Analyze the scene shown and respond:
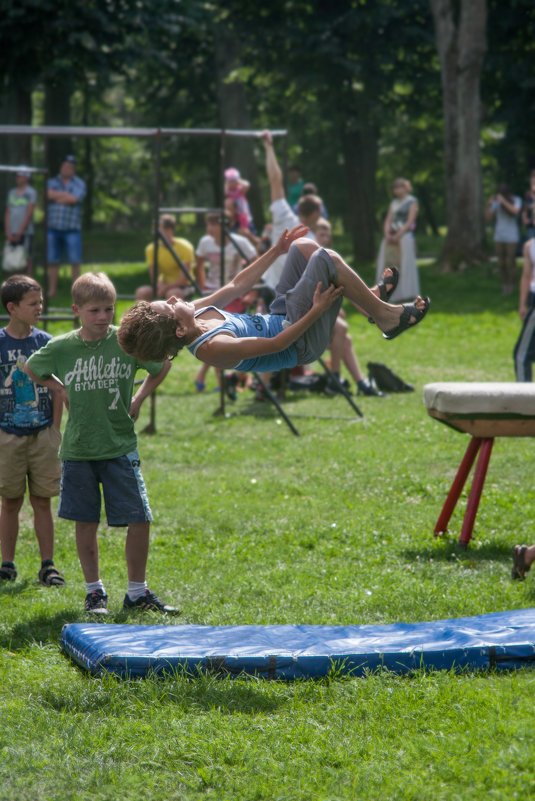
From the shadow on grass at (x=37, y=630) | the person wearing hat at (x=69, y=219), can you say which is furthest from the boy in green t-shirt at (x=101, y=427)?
the person wearing hat at (x=69, y=219)

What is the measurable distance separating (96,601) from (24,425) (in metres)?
1.21

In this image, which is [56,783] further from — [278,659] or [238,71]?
[238,71]

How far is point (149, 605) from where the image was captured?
5.57m

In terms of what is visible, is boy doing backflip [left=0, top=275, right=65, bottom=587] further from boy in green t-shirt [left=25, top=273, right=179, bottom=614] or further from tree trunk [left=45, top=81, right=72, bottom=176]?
tree trunk [left=45, top=81, right=72, bottom=176]

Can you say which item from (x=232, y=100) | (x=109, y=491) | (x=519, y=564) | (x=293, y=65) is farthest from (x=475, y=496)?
(x=232, y=100)

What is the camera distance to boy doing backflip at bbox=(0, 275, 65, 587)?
606 centimetres

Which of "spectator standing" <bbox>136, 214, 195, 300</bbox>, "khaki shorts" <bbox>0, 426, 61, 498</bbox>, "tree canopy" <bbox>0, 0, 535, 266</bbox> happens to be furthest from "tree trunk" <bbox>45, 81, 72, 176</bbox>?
"khaki shorts" <bbox>0, 426, 61, 498</bbox>

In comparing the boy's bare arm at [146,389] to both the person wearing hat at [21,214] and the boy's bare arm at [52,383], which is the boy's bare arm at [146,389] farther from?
the person wearing hat at [21,214]

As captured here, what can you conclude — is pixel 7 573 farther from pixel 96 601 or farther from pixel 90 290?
pixel 90 290

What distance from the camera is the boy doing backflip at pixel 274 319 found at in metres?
5.12

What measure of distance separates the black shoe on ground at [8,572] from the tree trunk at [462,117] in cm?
1788

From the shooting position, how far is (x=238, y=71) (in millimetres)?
24359

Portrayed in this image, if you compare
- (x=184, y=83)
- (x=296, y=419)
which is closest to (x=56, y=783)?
(x=296, y=419)

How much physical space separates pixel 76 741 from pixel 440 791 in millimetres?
1439
